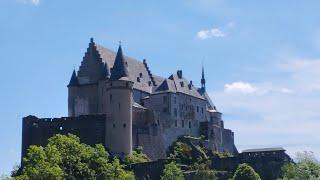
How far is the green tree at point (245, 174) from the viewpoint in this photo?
4444 inches

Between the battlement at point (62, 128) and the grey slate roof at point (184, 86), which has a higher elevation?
the grey slate roof at point (184, 86)

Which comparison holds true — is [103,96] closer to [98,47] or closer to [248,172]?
[98,47]

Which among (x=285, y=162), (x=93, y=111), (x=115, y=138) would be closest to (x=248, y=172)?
(x=285, y=162)

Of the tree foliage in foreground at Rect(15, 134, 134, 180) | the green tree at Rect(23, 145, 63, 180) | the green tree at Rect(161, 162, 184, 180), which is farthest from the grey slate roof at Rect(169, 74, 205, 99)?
the green tree at Rect(23, 145, 63, 180)

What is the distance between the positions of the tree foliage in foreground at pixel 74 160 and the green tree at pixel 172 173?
4.64 meters

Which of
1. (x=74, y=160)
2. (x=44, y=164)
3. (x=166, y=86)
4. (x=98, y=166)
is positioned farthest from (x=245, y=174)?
(x=166, y=86)

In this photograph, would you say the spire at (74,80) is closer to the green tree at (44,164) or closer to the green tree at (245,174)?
the green tree at (44,164)

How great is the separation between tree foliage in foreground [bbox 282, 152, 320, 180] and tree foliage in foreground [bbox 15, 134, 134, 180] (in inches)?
748

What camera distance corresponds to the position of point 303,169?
107 meters

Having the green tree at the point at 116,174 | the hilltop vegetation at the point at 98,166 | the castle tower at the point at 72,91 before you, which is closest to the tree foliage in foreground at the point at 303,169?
the hilltop vegetation at the point at 98,166

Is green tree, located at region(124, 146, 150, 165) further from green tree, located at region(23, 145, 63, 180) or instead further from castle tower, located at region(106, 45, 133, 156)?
green tree, located at region(23, 145, 63, 180)

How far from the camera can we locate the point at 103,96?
434 ft

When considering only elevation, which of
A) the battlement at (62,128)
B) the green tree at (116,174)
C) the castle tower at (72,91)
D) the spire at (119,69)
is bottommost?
the green tree at (116,174)

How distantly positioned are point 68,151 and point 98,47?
105ft
